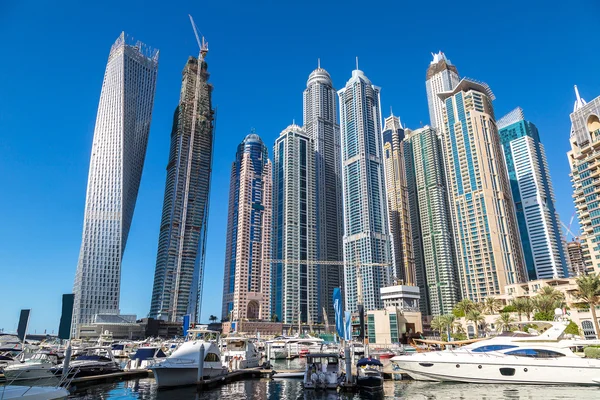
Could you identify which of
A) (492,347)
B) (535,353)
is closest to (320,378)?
(492,347)

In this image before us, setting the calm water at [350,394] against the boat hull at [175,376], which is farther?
the boat hull at [175,376]

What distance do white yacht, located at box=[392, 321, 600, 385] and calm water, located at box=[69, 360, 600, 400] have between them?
33.9 inches

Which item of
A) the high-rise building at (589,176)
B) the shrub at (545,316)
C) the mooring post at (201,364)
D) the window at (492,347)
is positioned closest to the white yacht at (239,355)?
the mooring post at (201,364)

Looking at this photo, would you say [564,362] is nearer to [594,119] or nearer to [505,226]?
[594,119]

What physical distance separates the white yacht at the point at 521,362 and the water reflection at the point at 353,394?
0.89 m

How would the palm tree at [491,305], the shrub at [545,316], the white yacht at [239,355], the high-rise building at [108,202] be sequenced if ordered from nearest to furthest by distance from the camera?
the white yacht at [239,355] < the shrub at [545,316] < the palm tree at [491,305] < the high-rise building at [108,202]

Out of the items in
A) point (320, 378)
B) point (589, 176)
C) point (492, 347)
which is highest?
point (589, 176)

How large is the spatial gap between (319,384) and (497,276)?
505 ft

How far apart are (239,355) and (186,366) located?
48.1 feet

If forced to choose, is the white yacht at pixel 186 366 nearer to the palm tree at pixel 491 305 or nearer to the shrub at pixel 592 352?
the shrub at pixel 592 352

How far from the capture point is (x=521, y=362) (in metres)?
37.7

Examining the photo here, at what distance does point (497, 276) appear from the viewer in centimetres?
16788

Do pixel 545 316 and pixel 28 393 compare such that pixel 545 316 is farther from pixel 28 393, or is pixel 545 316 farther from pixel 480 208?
pixel 480 208

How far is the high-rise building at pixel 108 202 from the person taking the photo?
178m
